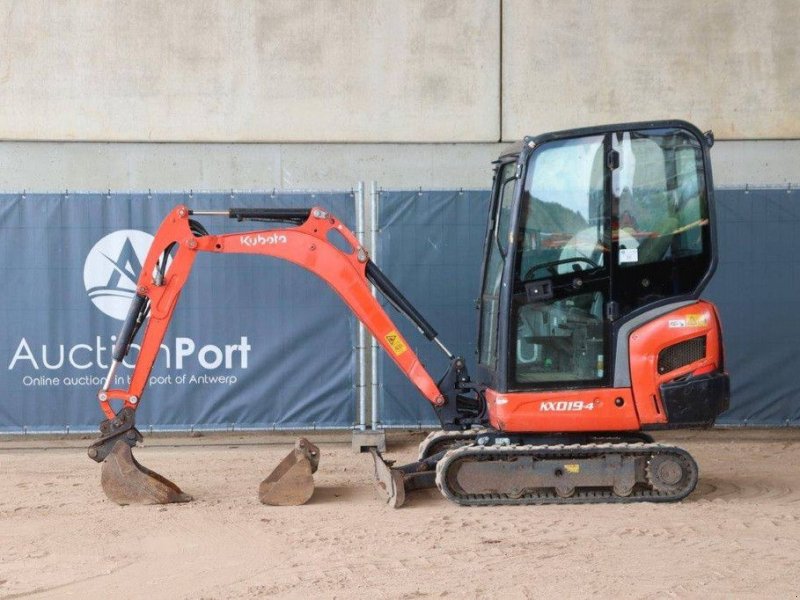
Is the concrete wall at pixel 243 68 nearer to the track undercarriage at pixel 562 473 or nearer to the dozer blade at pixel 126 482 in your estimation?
the dozer blade at pixel 126 482

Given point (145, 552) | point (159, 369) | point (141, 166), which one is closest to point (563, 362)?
point (145, 552)

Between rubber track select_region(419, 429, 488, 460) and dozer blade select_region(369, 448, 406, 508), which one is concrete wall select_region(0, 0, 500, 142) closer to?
rubber track select_region(419, 429, 488, 460)

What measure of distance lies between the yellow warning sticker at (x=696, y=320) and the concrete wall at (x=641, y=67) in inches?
194

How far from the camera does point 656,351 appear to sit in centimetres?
705

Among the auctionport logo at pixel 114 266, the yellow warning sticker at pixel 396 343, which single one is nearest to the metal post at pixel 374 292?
the yellow warning sticker at pixel 396 343

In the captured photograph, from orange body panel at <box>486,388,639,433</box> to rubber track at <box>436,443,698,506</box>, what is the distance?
159 mm

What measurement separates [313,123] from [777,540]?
23.3ft

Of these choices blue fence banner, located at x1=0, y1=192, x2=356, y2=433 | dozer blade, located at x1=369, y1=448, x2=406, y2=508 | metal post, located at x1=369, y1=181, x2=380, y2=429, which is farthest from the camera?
blue fence banner, located at x1=0, y1=192, x2=356, y2=433

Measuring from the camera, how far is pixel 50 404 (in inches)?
383

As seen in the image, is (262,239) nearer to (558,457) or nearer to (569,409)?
(569,409)

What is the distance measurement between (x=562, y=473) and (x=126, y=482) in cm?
311

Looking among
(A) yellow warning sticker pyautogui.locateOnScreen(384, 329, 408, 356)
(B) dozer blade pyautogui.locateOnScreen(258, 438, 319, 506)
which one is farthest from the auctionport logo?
(A) yellow warning sticker pyautogui.locateOnScreen(384, 329, 408, 356)

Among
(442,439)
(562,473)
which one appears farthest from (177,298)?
(562,473)

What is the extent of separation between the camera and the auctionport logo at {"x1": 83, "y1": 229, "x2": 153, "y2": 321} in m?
9.77
